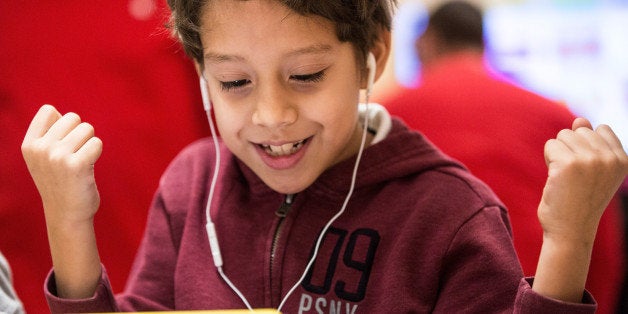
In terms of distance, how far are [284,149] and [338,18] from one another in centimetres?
20

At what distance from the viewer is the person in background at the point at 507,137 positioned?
1.58 meters

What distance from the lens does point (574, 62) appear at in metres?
3.57

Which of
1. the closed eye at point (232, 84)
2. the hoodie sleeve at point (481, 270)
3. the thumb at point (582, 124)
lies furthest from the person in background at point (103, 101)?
the thumb at point (582, 124)

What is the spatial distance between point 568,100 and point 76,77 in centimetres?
256

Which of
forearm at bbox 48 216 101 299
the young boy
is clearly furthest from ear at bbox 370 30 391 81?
forearm at bbox 48 216 101 299

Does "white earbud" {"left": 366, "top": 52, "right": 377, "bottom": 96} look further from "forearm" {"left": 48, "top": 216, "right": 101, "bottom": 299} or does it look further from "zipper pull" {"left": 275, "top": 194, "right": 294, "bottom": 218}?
"forearm" {"left": 48, "top": 216, "right": 101, "bottom": 299}

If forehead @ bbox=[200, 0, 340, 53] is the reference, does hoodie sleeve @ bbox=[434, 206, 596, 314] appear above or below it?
below

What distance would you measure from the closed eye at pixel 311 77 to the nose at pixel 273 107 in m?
0.03

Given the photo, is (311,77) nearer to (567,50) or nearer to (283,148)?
(283,148)

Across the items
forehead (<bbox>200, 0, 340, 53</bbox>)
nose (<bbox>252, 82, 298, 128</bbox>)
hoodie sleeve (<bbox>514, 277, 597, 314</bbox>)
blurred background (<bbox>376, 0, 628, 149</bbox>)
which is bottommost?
blurred background (<bbox>376, 0, 628, 149</bbox>)

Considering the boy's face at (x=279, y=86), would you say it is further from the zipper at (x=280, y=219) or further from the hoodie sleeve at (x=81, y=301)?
the hoodie sleeve at (x=81, y=301)

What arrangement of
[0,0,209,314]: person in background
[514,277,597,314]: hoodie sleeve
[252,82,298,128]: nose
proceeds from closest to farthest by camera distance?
[514,277,597,314]: hoodie sleeve
[252,82,298,128]: nose
[0,0,209,314]: person in background

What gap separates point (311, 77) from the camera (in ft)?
3.41

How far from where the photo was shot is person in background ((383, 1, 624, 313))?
5.19ft
